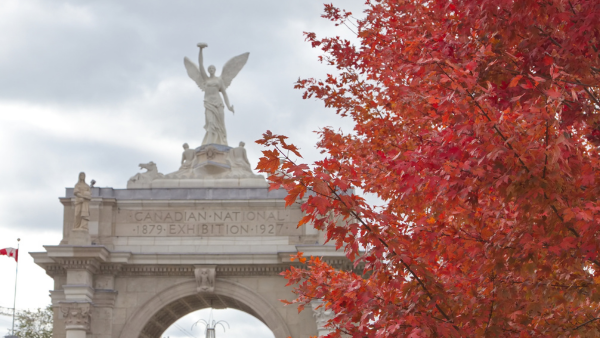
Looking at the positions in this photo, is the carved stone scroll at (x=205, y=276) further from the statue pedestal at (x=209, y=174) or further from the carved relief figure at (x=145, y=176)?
the carved relief figure at (x=145, y=176)

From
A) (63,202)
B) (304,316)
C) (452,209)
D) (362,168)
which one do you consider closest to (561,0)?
(452,209)

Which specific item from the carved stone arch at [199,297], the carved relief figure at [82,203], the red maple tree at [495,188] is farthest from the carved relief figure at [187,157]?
the red maple tree at [495,188]

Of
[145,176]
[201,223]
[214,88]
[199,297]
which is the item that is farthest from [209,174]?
[199,297]

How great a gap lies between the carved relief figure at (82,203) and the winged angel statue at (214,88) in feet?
17.1

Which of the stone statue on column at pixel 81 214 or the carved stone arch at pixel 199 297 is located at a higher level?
the stone statue on column at pixel 81 214

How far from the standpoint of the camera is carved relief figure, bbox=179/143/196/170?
107 feet

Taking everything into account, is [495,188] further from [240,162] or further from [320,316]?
[240,162]

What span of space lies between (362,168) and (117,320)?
1900 centimetres

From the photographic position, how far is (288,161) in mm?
7664

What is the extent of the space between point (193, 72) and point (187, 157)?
4.02 metres

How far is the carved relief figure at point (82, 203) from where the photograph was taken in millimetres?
29719

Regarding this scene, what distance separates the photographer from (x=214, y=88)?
112 ft

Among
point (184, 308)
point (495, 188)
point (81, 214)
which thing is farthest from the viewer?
point (184, 308)

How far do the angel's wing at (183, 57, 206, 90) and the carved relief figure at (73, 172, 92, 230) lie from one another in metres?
6.77
